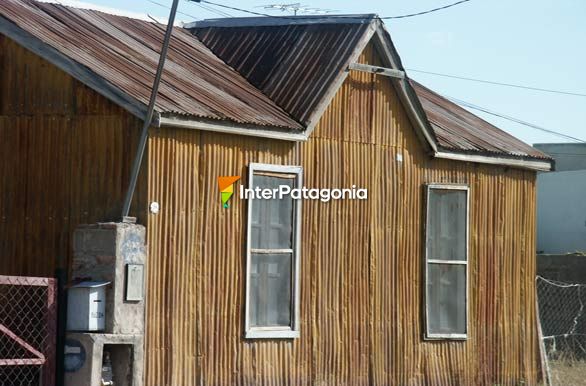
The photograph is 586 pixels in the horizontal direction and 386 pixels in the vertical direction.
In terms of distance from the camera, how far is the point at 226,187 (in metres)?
14.9

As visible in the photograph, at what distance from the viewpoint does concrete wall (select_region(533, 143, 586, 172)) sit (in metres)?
41.5

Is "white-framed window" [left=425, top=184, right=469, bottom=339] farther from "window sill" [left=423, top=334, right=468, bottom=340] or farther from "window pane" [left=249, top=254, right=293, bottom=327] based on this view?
A: "window pane" [left=249, top=254, right=293, bottom=327]

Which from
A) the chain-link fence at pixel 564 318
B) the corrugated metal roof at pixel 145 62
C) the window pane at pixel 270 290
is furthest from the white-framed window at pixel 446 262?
the chain-link fence at pixel 564 318

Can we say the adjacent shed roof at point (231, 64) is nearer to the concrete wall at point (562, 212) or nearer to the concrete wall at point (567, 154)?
the concrete wall at point (562, 212)

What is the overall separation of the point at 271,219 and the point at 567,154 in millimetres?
27771

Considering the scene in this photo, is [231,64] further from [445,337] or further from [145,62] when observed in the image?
[445,337]

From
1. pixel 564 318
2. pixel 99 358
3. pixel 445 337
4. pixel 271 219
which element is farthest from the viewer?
pixel 564 318

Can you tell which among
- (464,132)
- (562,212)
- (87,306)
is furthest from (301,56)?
(562,212)

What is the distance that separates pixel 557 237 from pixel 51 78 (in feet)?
82.5

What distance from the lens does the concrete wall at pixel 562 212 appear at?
37031mm

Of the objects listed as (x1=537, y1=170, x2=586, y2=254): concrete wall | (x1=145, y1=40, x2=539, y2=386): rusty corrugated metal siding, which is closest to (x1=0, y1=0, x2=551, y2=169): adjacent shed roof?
(x1=145, y1=40, x2=539, y2=386): rusty corrugated metal siding

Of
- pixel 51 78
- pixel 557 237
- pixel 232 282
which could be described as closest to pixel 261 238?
pixel 232 282

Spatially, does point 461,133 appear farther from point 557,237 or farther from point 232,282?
point 557,237

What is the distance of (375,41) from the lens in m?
17.1
